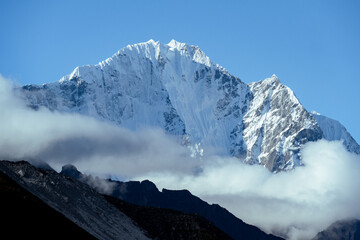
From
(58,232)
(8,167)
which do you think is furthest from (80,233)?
(8,167)

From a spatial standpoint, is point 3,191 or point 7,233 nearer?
point 7,233

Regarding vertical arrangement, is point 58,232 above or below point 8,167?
below

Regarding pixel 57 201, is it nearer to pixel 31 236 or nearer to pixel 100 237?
pixel 100 237

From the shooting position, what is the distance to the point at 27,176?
199875 millimetres

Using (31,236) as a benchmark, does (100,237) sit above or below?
above

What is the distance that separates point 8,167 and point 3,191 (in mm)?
30365

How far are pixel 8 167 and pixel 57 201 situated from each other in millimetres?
15739

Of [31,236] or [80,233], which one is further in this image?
[80,233]

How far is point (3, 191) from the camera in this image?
550 ft

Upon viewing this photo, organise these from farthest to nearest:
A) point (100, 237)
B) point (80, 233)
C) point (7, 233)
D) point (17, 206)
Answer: point (100, 237), point (80, 233), point (17, 206), point (7, 233)

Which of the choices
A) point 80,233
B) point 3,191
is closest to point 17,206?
point 3,191

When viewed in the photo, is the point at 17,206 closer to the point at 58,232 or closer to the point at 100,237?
the point at 58,232

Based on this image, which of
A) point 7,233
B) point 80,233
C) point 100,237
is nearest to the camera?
point 7,233

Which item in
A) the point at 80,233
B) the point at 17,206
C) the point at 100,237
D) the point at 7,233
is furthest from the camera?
the point at 100,237
